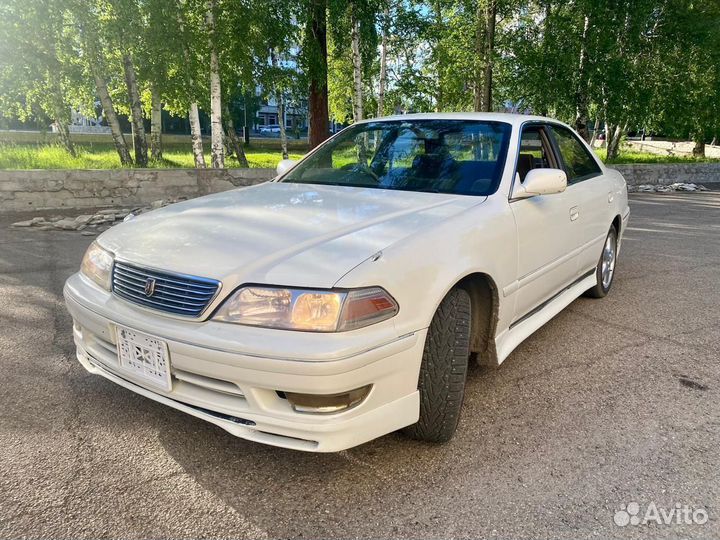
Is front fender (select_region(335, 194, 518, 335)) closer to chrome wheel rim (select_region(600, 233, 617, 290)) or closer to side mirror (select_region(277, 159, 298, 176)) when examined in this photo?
side mirror (select_region(277, 159, 298, 176))

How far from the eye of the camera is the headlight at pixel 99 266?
2371 millimetres

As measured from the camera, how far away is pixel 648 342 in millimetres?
3641

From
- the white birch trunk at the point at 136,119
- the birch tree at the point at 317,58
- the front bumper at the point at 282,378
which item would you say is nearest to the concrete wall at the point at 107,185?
the white birch trunk at the point at 136,119

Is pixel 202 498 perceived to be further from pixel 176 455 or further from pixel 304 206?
pixel 304 206

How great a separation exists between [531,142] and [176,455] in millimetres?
2766

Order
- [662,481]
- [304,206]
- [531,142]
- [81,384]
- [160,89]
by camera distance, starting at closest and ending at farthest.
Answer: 1. [662,481]
2. [304,206]
3. [81,384]
4. [531,142]
5. [160,89]

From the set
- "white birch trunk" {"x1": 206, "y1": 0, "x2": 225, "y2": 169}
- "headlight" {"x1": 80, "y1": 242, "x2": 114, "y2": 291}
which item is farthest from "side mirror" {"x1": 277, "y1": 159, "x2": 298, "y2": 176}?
"white birch trunk" {"x1": 206, "y1": 0, "x2": 225, "y2": 169}

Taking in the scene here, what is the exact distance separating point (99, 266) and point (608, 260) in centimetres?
401

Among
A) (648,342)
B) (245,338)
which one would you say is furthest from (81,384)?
(648,342)

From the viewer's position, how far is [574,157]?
401 cm

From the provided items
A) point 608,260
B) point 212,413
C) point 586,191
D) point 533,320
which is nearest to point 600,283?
point 608,260

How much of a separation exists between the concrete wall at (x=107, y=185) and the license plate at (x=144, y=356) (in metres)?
7.14

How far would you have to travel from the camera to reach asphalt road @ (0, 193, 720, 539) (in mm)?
1894

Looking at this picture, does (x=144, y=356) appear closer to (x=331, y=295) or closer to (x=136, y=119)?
(x=331, y=295)
